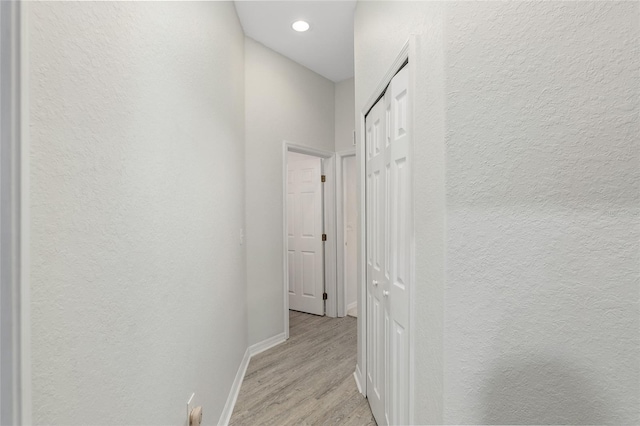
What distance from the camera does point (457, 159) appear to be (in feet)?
3.02

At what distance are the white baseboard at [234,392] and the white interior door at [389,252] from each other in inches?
35.4

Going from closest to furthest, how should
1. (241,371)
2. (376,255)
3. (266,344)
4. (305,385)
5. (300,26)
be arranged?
1. (376,255)
2. (305,385)
3. (241,371)
4. (300,26)
5. (266,344)

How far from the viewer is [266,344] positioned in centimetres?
301

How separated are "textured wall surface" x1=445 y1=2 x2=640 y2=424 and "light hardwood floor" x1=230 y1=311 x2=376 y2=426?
1.32 metres

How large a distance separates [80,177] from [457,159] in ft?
3.18

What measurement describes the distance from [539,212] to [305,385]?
2.09 m

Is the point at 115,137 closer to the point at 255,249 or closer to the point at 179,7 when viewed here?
the point at 179,7

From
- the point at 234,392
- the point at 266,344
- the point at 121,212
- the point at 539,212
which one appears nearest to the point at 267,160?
the point at 266,344

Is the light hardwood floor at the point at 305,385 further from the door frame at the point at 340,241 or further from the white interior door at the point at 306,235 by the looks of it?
the white interior door at the point at 306,235

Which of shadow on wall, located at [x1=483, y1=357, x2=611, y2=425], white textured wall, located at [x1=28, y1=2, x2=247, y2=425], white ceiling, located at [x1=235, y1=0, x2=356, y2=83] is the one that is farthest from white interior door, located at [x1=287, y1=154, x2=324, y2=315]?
shadow on wall, located at [x1=483, y1=357, x2=611, y2=425]

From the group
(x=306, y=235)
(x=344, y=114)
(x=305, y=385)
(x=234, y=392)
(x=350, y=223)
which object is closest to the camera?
(x=234, y=392)

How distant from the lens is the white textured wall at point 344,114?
12.1 ft

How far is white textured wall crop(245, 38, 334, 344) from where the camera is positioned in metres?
2.88
